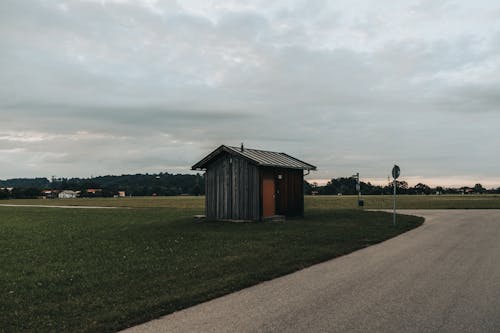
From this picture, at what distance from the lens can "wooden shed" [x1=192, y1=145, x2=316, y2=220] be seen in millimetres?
26172

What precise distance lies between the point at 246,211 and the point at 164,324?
19650 mm

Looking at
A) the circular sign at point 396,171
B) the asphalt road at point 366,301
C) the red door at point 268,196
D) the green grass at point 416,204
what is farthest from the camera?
the green grass at point 416,204

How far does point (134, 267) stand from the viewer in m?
11.6

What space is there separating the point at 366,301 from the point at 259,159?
1931 centimetres

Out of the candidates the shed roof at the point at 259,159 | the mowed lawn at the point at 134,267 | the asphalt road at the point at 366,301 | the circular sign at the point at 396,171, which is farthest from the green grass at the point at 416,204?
the asphalt road at the point at 366,301

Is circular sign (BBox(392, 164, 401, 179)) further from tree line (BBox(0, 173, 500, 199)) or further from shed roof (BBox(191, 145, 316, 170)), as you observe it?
tree line (BBox(0, 173, 500, 199))

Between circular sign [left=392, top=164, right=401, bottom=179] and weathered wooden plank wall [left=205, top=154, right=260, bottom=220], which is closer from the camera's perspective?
circular sign [left=392, top=164, right=401, bottom=179]

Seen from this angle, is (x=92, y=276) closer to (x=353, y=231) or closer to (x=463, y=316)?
(x=463, y=316)

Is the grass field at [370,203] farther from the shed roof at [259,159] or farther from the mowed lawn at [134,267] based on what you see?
the mowed lawn at [134,267]

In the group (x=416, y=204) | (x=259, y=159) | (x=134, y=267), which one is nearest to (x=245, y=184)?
(x=259, y=159)

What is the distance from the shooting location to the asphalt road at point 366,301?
6426mm

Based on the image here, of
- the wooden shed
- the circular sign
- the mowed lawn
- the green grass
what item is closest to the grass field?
the green grass

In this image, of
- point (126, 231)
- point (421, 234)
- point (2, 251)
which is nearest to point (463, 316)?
point (421, 234)

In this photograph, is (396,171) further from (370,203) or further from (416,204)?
(370,203)
